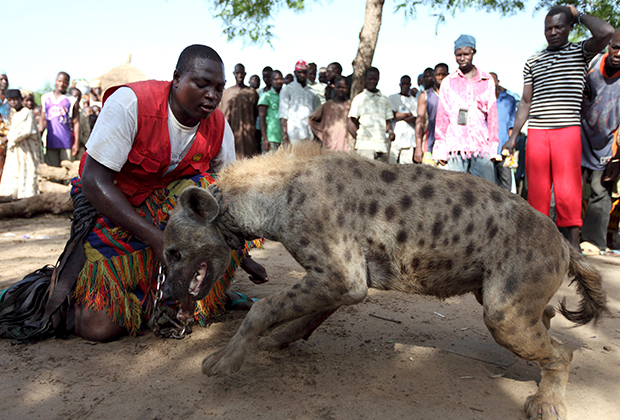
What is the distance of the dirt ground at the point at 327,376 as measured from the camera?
2523mm

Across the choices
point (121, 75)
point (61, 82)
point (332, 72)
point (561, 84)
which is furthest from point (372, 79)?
point (121, 75)

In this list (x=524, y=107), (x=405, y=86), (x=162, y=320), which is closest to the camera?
(x=162, y=320)

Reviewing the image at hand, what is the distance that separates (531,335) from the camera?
A: 8.43 feet

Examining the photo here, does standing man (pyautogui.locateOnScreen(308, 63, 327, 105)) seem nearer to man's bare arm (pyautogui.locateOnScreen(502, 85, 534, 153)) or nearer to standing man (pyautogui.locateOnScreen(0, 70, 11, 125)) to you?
man's bare arm (pyautogui.locateOnScreen(502, 85, 534, 153))

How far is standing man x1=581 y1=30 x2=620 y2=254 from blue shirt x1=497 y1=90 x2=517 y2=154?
2185 millimetres

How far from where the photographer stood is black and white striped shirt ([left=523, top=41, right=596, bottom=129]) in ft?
17.9

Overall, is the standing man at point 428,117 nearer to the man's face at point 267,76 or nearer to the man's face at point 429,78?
the man's face at point 429,78

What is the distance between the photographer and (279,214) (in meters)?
2.77

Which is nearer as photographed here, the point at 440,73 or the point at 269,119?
the point at 440,73

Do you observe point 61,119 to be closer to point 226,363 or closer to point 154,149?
point 154,149

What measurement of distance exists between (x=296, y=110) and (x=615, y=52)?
18.1 feet

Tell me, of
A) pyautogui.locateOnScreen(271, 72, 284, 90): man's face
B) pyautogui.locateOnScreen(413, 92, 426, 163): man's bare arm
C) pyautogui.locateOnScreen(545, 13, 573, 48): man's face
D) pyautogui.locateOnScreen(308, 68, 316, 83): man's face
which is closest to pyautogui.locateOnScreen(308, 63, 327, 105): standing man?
pyautogui.locateOnScreen(308, 68, 316, 83): man's face

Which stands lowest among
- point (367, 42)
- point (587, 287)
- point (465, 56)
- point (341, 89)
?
point (587, 287)

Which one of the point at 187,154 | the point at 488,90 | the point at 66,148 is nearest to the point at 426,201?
the point at 187,154
